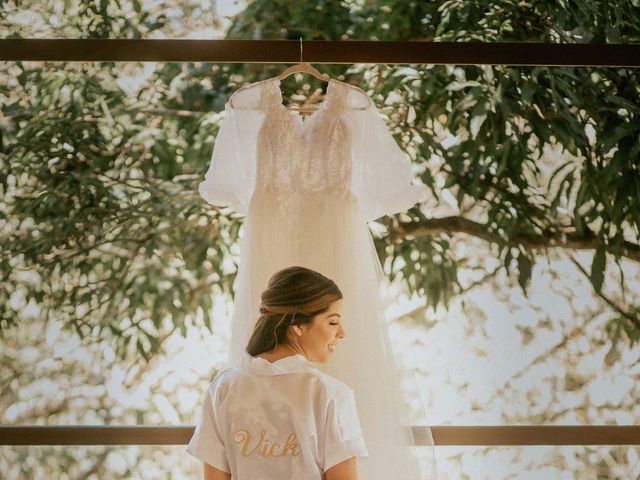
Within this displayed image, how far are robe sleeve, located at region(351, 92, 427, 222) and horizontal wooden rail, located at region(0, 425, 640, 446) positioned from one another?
69cm

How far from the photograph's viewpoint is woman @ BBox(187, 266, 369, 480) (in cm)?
175

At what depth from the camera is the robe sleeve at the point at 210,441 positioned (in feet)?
5.99

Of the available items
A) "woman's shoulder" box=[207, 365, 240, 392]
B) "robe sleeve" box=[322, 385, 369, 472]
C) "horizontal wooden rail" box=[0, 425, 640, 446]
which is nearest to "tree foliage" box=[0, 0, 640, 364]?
"horizontal wooden rail" box=[0, 425, 640, 446]

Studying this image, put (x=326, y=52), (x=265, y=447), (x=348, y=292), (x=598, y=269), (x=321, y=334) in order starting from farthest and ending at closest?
(x=598, y=269), (x=326, y=52), (x=348, y=292), (x=321, y=334), (x=265, y=447)

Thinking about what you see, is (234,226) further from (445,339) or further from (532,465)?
(532,465)

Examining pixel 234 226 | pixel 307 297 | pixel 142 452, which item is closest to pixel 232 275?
pixel 234 226

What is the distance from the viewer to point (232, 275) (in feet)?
9.80

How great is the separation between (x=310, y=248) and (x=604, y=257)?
1185 millimetres

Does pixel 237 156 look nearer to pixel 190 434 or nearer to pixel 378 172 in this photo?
pixel 378 172

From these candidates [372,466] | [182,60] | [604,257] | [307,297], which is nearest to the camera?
[307,297]

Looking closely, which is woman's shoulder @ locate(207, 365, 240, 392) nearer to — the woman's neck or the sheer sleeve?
the woman's neck

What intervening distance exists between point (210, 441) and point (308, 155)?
81 centimetres

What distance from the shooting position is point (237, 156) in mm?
2334

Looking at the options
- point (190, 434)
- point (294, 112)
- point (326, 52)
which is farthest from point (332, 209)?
point (190, 434)
